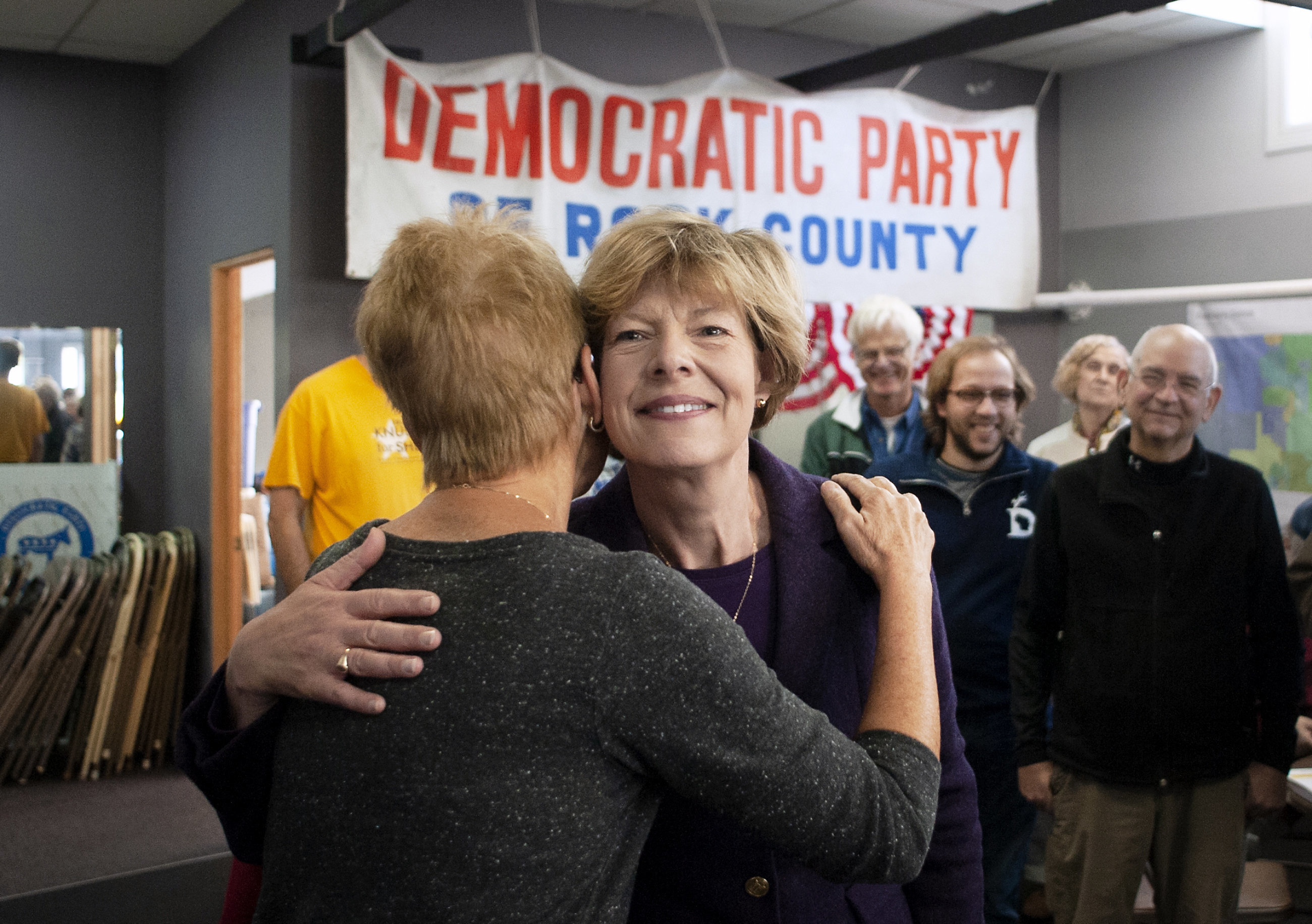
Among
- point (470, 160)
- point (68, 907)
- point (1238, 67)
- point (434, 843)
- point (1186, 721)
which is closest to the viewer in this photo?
point (434, 843)

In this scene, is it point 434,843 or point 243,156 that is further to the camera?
point 243,156

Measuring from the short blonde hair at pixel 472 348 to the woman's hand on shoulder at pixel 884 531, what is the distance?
1.40 feet

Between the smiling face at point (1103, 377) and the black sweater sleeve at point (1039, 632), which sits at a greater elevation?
the smiling face at point (1103, 377)

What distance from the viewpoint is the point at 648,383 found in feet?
4.40

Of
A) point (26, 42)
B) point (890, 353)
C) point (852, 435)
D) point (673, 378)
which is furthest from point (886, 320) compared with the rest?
point (26, 42)

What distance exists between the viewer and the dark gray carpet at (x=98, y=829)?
400 centimetres

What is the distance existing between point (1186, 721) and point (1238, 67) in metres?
3.95

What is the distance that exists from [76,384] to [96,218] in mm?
846

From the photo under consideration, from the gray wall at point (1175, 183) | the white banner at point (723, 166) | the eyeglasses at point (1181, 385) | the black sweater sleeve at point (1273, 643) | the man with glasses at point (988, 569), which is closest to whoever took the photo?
the black sweater sleeve at point (1273, 643)

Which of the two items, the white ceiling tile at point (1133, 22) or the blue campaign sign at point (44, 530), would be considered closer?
the white ceiling tile at point (1133, 22)

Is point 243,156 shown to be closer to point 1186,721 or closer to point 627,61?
point 627,61

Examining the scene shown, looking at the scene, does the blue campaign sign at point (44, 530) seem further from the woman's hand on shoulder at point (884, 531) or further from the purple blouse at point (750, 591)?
the woman's hand on shoulder at point (884, 531)

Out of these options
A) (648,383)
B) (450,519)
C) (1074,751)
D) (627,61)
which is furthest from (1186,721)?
(627,61)

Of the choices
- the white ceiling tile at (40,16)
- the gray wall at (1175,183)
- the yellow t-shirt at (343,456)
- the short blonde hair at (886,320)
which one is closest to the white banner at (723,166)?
the short blonde hair at (886,320)
